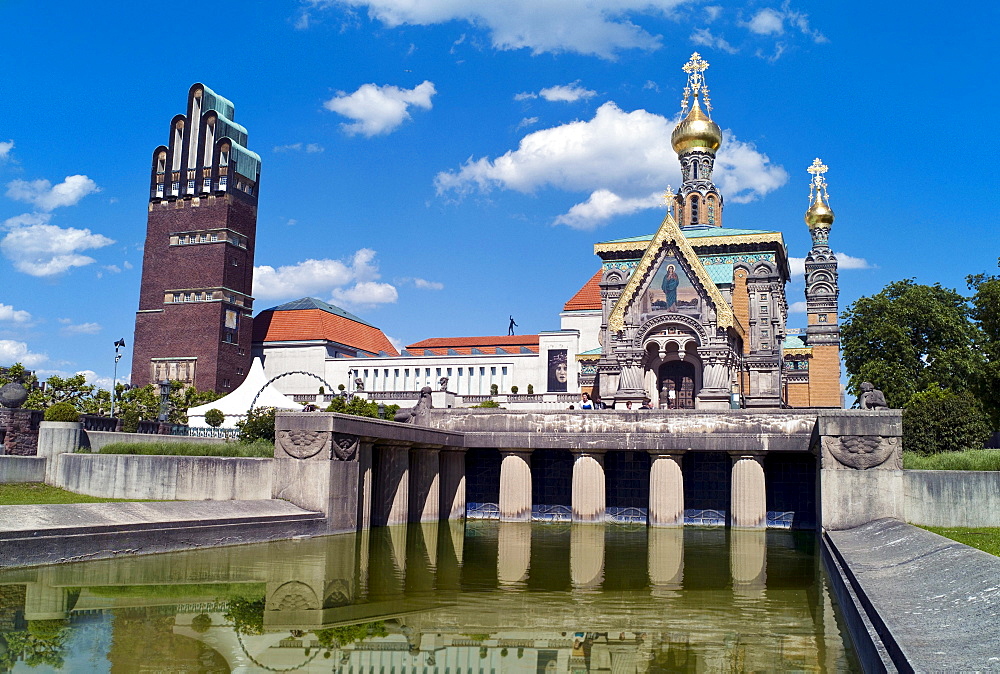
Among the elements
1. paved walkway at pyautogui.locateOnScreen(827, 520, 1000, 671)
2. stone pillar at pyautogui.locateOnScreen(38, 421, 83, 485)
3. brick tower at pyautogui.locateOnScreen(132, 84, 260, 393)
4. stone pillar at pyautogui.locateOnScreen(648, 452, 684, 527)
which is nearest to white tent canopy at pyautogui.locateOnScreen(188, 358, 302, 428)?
stone pillar at pyautogui.locateOnScreen(38, 421, 83, 485)

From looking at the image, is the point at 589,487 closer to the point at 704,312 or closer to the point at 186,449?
the point at 186,449

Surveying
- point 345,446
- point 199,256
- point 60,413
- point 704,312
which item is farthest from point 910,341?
point 199,256

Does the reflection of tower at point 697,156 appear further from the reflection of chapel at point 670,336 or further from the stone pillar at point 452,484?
the stone pillar at point 452,484

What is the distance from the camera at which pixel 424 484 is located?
104ft

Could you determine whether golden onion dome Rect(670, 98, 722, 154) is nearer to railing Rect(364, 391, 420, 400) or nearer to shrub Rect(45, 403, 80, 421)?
railing Rect(364, 391, 420, 400)

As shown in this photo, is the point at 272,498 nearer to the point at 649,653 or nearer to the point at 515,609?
the point at 515,609

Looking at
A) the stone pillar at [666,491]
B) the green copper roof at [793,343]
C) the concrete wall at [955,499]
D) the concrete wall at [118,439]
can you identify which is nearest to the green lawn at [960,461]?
the concrete wall at [955,499]

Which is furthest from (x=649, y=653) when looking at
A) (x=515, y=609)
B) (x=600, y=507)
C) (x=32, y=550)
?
(x=600, y=507)

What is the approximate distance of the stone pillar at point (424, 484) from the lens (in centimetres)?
3108

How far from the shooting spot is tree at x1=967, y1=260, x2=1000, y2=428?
143ft

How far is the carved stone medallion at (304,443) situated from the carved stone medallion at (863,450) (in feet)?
45.2

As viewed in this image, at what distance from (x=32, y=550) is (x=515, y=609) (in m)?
8.99

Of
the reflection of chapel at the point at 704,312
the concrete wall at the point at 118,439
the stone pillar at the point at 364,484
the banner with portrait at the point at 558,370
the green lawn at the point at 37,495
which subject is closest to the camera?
the green lawn at the point at 37,495

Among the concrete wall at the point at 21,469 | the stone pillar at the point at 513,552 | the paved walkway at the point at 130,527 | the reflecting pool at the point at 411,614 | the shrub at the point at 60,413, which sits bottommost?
the stone pillar at the point at 513,552
